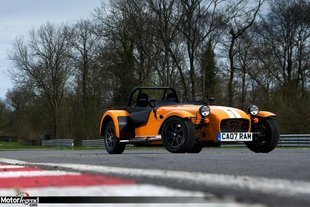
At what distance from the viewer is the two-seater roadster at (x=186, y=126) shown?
10867 mm

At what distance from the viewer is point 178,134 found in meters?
10.9

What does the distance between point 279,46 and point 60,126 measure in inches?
1141

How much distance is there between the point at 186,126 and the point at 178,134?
418 mm

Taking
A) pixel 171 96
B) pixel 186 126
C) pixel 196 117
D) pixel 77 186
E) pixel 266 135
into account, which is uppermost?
pixel 171 96

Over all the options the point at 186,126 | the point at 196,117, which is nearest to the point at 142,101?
the point at 196,117

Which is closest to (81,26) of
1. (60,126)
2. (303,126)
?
(60,126)

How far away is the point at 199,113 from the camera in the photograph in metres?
11.0

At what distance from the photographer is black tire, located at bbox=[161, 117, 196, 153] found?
10.6m

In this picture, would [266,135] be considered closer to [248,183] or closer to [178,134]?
[178,134]

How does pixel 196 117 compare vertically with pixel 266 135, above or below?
above

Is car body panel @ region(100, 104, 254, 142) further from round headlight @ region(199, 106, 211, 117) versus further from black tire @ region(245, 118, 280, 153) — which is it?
black tire @ region(245, 118, 280, 153)

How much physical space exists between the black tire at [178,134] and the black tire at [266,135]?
1.84 metres

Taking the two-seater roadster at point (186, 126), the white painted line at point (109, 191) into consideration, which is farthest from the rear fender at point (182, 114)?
the white painted line at point (109, 191)

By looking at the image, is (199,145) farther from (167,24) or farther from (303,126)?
(167,24)
